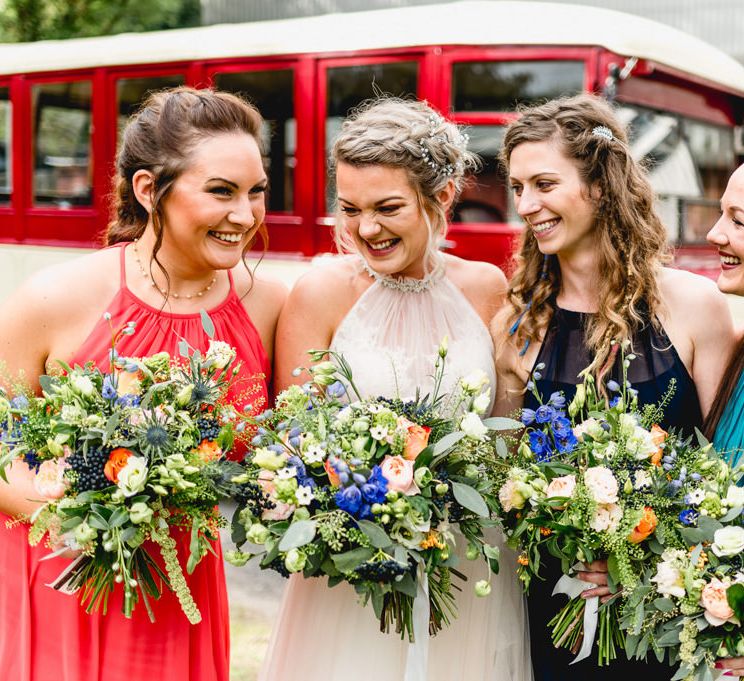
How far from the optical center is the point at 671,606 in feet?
7.23

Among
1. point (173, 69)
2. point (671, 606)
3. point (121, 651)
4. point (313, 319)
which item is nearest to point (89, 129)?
point (173, 69)

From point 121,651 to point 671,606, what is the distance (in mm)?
1475

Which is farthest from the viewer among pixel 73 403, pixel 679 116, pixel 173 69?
pixel 173 69

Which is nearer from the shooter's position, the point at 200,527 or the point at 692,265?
the point at 200,527

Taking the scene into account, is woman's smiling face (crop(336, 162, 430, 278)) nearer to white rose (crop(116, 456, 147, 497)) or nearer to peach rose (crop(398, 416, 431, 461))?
peach rose (crop(398, 416, 431, 461))

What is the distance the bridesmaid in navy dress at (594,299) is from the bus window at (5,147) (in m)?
8.14

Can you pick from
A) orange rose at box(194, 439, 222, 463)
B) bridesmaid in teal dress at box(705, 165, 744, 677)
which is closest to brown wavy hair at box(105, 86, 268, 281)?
orange rose at box(194, 439, 222, 463)

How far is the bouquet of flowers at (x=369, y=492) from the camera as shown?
2.13 m

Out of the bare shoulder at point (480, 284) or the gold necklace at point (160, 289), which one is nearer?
the gold necklace at point (160, 289)

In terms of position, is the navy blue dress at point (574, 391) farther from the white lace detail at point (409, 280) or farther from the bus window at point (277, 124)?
the bus window at point (277, 124)

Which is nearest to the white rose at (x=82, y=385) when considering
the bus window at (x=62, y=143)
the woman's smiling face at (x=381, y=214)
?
the woman's smiling face at (x=381, y=214)

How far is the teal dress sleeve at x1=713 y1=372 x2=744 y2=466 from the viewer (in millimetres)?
2650

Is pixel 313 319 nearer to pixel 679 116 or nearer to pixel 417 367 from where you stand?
pixel 417 367

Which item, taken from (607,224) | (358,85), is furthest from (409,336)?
(358,85)
